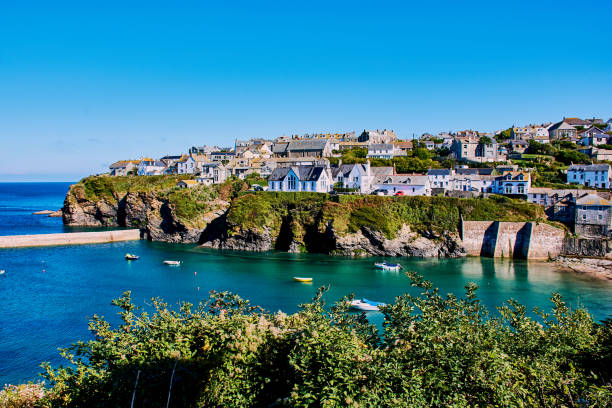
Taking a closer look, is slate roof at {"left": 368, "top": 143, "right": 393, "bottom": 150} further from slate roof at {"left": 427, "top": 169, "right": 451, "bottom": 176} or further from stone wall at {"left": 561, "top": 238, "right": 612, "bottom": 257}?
stone wall at {"left": 561, "top": 238, "right": 612, "bottom": 257}

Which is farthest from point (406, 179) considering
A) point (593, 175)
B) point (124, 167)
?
point (124, 167)

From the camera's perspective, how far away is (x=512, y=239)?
5434cm

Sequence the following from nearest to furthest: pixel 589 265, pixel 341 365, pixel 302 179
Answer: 1. pixel 341 365
2. pixel 589 265
3. pixel 302 179

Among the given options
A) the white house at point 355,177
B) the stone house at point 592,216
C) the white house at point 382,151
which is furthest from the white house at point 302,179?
the stone house at point 592,216

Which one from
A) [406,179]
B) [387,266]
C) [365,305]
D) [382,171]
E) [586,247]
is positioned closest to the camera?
[365,305]

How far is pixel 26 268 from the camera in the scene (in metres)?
48.8

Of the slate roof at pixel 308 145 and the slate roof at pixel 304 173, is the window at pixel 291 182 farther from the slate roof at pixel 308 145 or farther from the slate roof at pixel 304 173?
the slate roof at pixel 308 145

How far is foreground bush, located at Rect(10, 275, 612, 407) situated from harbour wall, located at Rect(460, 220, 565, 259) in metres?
40.2

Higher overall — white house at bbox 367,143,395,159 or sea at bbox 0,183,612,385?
white house at bbox 367,143,395,159

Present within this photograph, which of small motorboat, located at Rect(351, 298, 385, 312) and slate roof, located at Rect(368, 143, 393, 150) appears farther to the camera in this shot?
slate roof, located at Rect(368, 143, 393, 150)

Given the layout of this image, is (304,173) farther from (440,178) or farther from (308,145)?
(308,145)

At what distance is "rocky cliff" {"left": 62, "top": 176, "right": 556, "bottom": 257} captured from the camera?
55.9 metres

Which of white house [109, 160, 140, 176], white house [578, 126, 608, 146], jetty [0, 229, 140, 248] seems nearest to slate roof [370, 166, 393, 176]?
jetty [0, 229, 140, 248]

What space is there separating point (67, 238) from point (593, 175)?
8305cm
